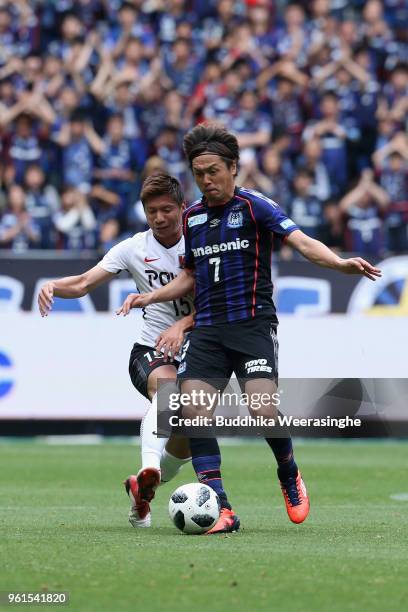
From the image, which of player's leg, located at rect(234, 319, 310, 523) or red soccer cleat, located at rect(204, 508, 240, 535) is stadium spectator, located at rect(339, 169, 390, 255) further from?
red soccer cleat, located at rect(204, 508, 240, 535)

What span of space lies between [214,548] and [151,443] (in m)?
1.24

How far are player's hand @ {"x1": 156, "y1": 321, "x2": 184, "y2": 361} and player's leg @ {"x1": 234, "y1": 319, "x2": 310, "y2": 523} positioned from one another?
43 centimetres

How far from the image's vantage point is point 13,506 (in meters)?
9.75

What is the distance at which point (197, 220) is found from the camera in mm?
8141

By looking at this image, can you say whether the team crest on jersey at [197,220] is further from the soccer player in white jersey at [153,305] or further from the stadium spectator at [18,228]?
the stadium spectator at [18,228]

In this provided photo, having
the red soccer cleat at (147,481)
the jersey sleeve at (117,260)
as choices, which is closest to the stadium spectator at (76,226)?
the jersey sleeve at (117,260)

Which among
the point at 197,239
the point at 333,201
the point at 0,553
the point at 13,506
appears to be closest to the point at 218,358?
the point at 197,239

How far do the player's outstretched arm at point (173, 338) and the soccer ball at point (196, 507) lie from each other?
0.92m

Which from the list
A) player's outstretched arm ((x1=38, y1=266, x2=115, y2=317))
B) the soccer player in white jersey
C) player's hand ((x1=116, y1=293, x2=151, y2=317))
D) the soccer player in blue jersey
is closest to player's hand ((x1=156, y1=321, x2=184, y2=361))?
the soccer player in white jersey

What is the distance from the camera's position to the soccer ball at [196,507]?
7.78m

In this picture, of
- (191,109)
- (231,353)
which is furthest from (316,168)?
(231,353)

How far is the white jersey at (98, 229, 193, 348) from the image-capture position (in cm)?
871

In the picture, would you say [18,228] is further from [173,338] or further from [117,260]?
[173,338]

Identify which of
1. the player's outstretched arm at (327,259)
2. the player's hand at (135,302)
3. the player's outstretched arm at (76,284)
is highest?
the player's outstretched arm at (327,259)
